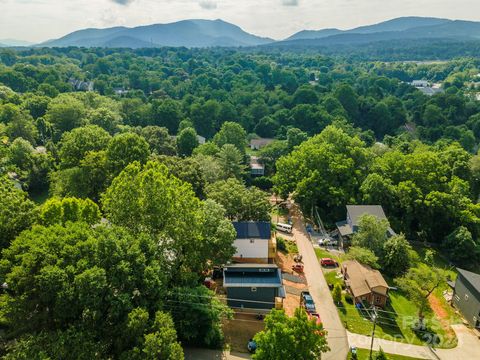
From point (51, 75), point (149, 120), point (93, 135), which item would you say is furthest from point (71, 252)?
point (51, 75)

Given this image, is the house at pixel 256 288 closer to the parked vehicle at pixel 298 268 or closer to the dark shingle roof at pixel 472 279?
the parked vehicle at pixel 298 268

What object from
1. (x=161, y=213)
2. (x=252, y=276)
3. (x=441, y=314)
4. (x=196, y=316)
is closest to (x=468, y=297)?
(x=441, y=314)

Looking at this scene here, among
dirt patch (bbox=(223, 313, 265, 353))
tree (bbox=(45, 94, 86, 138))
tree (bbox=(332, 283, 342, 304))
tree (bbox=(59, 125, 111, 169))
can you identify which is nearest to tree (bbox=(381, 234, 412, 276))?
tree (bbox=(332, 283, 342, 304))

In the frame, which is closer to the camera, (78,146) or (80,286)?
(80,286)

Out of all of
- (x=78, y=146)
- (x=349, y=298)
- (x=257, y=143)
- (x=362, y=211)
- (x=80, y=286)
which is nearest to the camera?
(x=80, y=286)

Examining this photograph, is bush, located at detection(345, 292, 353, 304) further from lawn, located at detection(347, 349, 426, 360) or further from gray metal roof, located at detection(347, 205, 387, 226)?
gray metal roof, located at detection(347, 205, 387, 226)

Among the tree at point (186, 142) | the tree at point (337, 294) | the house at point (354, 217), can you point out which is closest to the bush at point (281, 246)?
the house at point (354, 217)

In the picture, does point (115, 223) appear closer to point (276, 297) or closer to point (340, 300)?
point (276, 297)

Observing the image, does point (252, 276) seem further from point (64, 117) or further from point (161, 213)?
point (64, 117)
